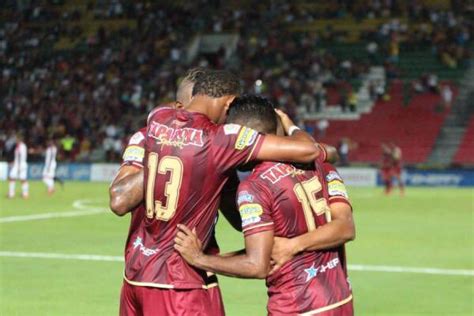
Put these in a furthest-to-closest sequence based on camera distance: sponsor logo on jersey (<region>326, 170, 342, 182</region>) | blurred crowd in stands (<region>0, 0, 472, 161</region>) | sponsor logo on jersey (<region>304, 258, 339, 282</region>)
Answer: blurred crowd in stands (<region>0, 0, 472, 161</region>)
sponsor logo on jersey (<region>326, 170, 342, 182</region>)
sponsor logo on jersey (<region>304, 258, 339, 282</region>)

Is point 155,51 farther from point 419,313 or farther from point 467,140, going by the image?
point 419,313

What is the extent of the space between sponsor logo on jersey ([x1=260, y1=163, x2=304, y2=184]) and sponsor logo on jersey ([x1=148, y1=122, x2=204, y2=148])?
0.41m

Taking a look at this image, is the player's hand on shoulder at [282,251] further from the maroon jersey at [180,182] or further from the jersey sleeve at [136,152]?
the jersey sleeve at [136,152]

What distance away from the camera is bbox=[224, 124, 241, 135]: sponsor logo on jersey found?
530 cm

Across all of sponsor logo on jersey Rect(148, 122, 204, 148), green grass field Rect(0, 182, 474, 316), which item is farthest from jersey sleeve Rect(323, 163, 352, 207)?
green grass field Rect(0, 182, 474, 316)

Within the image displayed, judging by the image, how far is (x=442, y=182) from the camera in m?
41.7

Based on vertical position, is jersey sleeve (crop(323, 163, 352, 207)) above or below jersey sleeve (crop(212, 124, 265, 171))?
below

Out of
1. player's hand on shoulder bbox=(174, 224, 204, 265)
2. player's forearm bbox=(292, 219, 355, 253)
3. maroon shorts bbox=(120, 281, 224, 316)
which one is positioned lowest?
maroon shorts bbox=(120, 281, 224, 316)

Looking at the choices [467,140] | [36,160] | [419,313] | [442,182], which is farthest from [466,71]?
[419,313]

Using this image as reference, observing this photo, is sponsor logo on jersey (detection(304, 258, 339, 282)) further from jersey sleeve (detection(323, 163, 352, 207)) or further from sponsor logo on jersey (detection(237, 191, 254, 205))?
sponsor logo on jersey (detection(237, 191, 254, 205))

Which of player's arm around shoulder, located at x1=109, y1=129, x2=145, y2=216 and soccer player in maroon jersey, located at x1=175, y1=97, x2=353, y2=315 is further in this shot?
player's arm around shoulder, located at x1=109, y1=129, x2=145, y2=216

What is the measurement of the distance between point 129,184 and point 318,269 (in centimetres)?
121

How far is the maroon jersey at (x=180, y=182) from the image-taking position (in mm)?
5352

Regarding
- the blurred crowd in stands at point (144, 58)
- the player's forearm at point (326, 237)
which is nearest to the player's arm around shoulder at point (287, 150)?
the player's forearm at point (326, 237)
